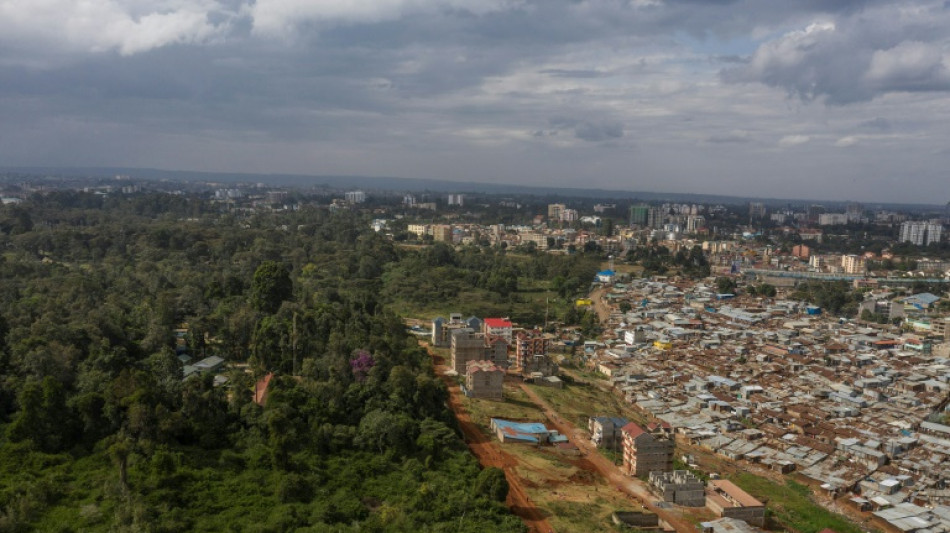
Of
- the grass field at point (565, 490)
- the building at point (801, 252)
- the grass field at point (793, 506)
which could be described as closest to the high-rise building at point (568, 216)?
the building at point (801, 252)

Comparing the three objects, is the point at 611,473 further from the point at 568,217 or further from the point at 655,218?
the point at 655,218

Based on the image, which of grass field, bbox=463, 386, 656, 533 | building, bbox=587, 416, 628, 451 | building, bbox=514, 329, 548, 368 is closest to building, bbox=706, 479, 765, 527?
grass field, bbox=463, 386, 656, 533

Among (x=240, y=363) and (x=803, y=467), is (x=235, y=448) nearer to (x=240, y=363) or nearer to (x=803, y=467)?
(x=240, y=363)

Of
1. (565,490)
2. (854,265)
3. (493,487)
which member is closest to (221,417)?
(493,487)

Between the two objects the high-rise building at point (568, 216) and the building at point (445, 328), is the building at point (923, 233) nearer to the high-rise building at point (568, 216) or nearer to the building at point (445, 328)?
the high-rise building at point (568, 216)

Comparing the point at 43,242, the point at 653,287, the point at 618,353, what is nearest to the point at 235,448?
the point at 618,353

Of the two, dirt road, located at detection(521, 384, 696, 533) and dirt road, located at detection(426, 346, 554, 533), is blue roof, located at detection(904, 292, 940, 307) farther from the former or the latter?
dirt road, located at detection(426, 346, 554, 533)
